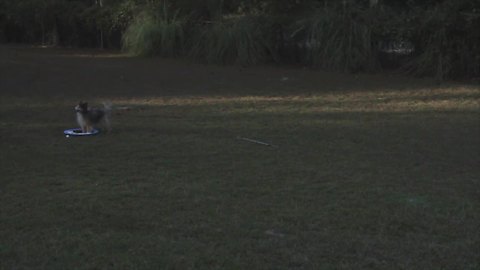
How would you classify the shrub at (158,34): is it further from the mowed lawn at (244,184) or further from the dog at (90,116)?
the dog at (90,116)

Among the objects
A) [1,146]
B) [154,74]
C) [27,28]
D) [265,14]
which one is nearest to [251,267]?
[1,146]

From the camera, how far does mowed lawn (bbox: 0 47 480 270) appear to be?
4379 mm

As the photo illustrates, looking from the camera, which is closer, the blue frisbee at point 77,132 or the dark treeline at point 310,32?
the blue frisbee at point 77,132

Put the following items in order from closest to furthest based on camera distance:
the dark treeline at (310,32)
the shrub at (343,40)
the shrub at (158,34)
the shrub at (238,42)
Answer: the dark treeline at (310,32), the shrub at (343,40), the shrub at (238,42), the shrub at (158,34)

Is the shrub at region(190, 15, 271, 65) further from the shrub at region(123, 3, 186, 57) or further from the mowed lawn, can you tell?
the mowed lawn

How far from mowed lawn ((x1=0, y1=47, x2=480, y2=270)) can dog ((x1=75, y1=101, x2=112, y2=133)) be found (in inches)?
12.4

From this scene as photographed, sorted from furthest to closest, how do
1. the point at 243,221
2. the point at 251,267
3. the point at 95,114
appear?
the point at 95,114
the point at 243,221
the point at 251,267

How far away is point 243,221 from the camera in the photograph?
197 inches

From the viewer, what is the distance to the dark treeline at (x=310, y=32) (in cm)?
1600

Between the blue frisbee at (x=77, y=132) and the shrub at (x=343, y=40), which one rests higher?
the shrub at (x=343, y=40)

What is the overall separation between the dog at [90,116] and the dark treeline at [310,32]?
378 inches

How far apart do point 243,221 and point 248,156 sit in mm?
2482

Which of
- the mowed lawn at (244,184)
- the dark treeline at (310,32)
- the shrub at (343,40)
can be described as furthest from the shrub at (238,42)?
the mowed lawn at (244,184)

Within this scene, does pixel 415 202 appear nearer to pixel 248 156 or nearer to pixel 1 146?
pixel 248 156
